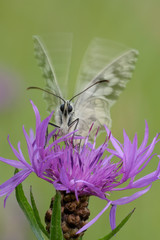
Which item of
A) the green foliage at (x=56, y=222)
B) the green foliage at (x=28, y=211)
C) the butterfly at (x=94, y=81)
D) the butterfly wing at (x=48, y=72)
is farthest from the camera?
the butterfly at (x=94, y=81)

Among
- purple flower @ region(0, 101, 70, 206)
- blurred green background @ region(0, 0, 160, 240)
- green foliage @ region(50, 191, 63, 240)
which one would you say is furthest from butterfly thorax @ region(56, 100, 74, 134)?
blurred green background @ region(0, 0, 160, 240)

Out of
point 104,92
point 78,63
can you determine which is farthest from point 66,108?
point 78,63

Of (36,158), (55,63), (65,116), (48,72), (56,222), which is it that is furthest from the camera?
(55,63)

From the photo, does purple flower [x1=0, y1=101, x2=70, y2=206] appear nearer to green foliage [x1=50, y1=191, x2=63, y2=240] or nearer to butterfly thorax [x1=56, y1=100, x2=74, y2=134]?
green foliage [x1=50, y1=191, x2=63, y2=240]

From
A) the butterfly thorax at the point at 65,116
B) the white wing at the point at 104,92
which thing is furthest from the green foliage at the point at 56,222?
the white wing at the point at 104,92

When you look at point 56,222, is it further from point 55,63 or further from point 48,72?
point 55,63

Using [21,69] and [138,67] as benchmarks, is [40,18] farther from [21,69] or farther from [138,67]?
[138,67]

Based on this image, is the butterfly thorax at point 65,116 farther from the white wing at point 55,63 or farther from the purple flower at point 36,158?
the purple flower at point 36,158
